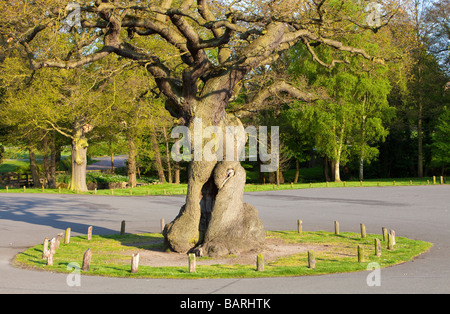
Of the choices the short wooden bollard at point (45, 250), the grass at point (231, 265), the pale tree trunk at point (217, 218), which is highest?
the pale tree trunk at point (217, 218)

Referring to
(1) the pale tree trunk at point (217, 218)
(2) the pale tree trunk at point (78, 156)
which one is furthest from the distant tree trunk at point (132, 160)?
(1) the pale tree trunk at point (217, 218)

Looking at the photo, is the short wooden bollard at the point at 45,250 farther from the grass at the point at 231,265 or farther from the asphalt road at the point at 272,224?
the asphalt road at the point at 272,224

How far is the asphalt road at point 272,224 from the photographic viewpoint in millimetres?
12914

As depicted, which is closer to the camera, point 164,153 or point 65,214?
point 65,214

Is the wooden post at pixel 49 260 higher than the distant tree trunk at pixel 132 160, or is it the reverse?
the distant tree trunk at pixel 132 160

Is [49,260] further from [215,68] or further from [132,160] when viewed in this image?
[132,160]

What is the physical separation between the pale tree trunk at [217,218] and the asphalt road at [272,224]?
4787mm

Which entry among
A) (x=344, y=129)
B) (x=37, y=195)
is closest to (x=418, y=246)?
(x=37, y=195)

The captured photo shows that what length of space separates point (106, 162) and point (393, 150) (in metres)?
45.6

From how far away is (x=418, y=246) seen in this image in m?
18.7

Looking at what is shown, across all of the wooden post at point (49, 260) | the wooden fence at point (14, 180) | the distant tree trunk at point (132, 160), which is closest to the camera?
the wooden post at point (49, 260)

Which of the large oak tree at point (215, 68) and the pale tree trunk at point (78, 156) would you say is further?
the pale tree trunk at point (78, 156)

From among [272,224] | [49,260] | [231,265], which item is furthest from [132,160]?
[231,265]
